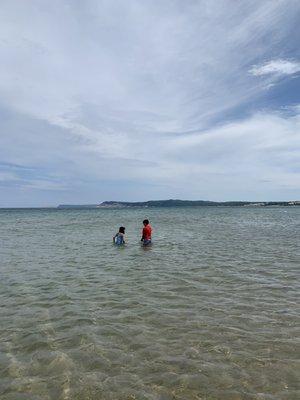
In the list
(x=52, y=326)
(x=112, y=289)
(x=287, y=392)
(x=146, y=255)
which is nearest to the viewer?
(x=287, y=392)

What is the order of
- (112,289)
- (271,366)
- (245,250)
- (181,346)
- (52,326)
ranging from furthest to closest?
(245,250), (112,289), (52,326), (181,346), (271,366)

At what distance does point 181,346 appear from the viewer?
7766mm

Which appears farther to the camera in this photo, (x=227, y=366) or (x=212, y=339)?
(x=212, y=339)

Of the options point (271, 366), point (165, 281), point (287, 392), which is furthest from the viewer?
point (165, 281)

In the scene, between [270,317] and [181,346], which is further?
[270,317]

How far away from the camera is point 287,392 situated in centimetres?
593

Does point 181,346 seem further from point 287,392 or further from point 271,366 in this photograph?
point 287,392

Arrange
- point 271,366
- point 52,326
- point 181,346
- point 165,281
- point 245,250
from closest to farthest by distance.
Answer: point 271,366 < point 181,346 < point 52,326 < point 165,281 < point 245,250

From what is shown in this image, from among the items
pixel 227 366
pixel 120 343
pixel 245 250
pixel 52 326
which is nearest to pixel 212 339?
pixel 227 366

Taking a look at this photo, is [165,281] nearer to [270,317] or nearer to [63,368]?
[270,317]

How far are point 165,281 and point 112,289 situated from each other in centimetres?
215

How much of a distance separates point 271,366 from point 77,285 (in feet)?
26.7

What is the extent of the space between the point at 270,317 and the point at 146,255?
12.0m

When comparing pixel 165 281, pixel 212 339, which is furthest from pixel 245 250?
pixel 212 339
